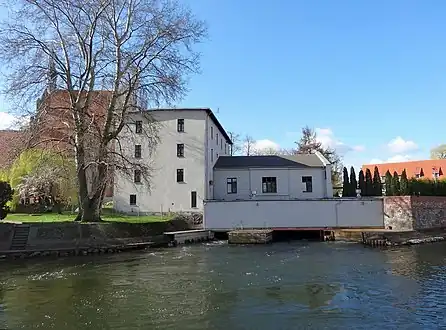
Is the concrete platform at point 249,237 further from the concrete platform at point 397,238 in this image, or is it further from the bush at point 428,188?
the bush at point 428,188

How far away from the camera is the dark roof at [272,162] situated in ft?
137

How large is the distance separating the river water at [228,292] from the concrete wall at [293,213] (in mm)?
11050

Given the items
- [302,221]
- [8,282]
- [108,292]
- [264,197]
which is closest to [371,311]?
[108,292]

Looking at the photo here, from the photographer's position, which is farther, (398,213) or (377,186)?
(377,186)

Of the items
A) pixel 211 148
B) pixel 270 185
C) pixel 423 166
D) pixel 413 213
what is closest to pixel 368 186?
pixel 270 185

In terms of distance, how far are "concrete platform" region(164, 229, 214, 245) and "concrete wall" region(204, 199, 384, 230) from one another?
43.6 inches

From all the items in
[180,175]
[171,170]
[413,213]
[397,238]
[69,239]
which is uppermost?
[171,170]

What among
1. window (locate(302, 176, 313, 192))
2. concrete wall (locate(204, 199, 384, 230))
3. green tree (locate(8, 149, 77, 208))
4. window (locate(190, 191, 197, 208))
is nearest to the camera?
green tree (locate(8, 149, 77, 208))

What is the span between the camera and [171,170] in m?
40.0

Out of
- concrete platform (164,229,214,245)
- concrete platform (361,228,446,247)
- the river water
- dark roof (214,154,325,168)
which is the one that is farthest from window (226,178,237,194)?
the river water

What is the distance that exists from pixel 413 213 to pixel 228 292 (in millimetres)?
22997

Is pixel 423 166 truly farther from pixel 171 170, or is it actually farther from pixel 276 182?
pixel 171 170

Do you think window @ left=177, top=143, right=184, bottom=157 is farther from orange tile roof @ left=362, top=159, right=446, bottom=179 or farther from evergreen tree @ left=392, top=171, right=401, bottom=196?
orange tile roof @ left=362, top=159, right=446, bottom=179

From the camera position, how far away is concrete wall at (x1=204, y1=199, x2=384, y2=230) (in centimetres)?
3503
